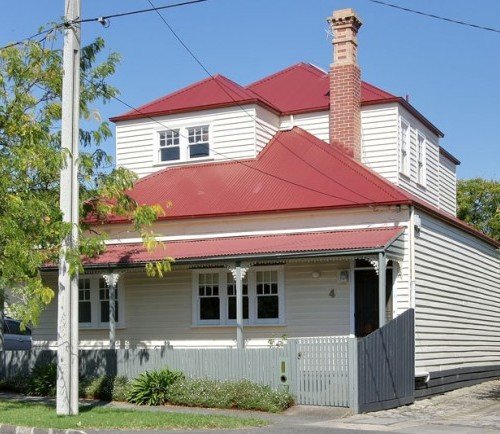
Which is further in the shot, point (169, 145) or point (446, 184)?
point (446, 184)

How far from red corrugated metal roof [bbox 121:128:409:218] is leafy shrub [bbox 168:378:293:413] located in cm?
507

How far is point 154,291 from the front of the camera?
23.2 m

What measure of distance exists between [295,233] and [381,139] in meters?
4.32

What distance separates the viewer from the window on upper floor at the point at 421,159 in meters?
25.8

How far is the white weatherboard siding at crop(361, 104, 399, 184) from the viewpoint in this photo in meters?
24.0

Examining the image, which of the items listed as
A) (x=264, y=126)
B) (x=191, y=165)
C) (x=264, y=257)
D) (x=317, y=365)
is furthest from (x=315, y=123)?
(x=317, y=365)

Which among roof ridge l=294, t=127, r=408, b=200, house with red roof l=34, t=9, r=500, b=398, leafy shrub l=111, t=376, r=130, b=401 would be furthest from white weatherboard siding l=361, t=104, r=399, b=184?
leafy shrub l=111, t=376, r=130, b=401

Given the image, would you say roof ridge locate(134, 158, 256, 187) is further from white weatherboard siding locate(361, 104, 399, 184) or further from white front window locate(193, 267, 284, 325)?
white front window locate(193, 267, 284, 325)

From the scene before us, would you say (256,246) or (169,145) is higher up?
(169,145)

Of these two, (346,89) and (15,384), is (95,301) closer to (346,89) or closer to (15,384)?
(15,384)

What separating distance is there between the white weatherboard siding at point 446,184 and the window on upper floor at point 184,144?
765cm

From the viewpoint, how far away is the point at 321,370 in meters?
17.4

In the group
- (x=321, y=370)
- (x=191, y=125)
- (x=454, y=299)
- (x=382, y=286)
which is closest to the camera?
(x=321, y=370)

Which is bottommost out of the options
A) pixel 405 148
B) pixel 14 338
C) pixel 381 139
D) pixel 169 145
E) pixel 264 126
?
pixel 14 338
